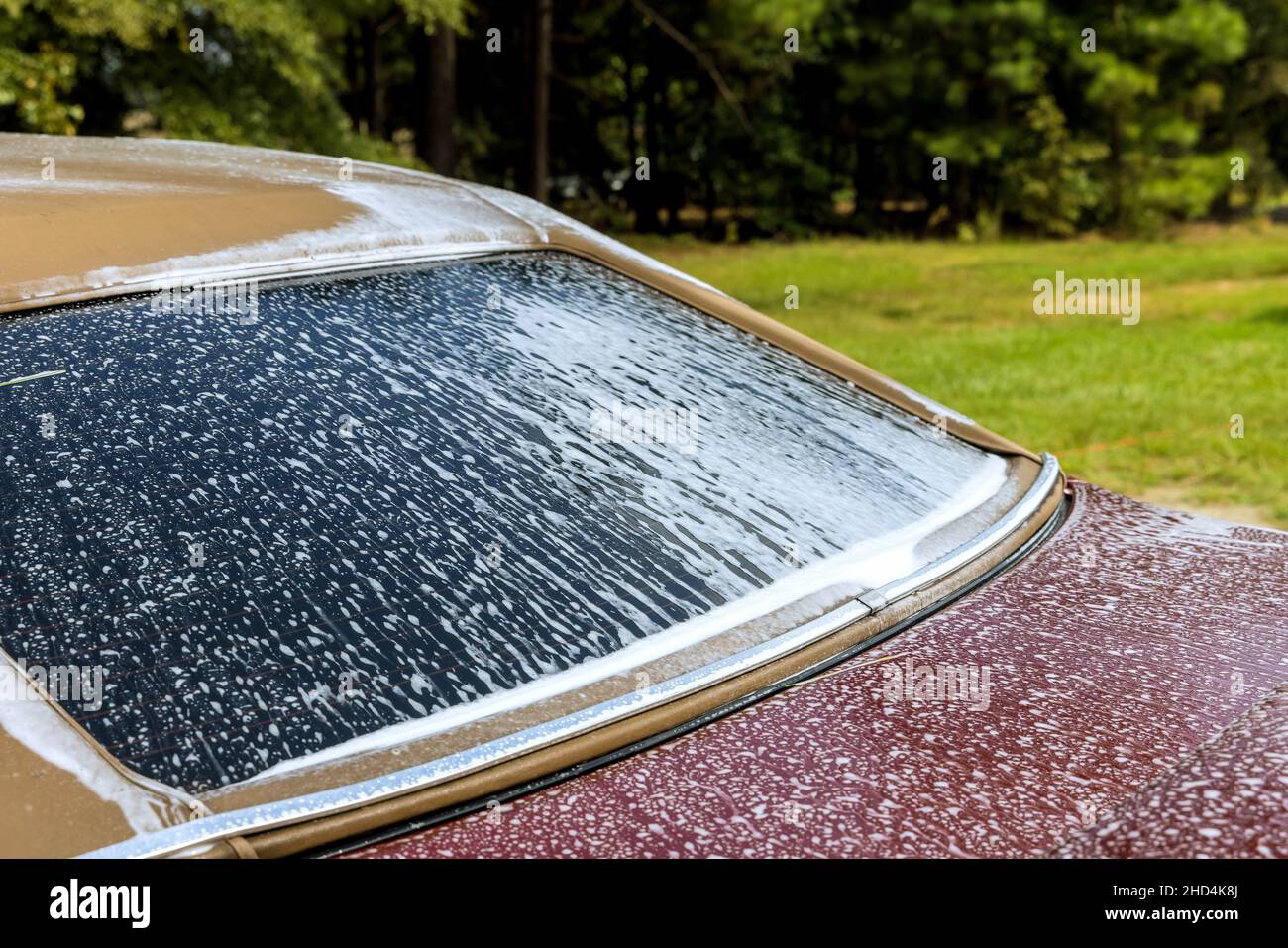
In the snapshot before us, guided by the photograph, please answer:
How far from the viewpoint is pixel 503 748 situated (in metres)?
1.22

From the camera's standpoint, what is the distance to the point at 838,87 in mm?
27719

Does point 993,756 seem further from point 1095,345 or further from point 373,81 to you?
point 373,81

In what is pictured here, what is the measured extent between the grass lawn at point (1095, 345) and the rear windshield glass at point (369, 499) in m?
5.19

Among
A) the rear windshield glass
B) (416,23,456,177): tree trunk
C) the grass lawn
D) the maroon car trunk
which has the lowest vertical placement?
the grass lawn

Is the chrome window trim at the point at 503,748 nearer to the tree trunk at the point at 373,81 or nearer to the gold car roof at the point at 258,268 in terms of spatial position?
the gold car roof at the point at 258,268

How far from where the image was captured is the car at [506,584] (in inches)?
44.9

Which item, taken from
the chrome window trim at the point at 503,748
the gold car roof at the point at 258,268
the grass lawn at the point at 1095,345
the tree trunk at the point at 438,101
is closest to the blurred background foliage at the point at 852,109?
the tree trunk at the point at 438,101

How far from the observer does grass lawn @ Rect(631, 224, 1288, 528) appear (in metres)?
7.55

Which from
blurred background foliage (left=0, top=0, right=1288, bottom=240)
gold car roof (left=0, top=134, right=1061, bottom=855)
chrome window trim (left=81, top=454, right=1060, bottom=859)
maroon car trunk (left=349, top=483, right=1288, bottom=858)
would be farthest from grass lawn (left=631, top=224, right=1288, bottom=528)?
chrome window trim (left=81, top=454, right=1060, bottom=859)

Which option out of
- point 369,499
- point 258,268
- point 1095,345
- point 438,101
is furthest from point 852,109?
point 369,499

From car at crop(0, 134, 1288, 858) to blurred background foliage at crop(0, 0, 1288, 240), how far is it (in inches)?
716

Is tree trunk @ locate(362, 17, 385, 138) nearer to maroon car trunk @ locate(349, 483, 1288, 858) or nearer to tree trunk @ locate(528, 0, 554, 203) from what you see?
tree trunk @ locate(528, 0, 554, 203)
